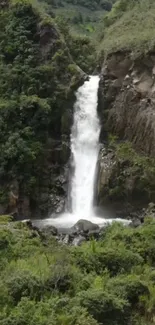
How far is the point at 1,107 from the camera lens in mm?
35656

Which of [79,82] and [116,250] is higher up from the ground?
[79,82]

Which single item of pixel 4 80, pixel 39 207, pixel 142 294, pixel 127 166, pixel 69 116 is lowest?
pixel 142 294

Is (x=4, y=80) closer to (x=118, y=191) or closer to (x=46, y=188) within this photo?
(x=46, y=188)

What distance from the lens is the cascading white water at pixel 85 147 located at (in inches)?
1350

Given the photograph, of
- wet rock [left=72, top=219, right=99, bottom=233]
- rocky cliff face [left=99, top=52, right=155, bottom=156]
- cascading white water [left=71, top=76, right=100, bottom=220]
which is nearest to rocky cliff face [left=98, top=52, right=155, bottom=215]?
rocky cliff face [left=99, top=52, right=155, bottom=156]

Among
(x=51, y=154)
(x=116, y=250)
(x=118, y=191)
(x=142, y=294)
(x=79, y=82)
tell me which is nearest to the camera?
(x=142, y=294)

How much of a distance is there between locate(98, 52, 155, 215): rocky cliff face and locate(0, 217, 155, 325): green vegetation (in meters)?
13.8

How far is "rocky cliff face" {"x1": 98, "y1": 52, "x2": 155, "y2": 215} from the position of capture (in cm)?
3378

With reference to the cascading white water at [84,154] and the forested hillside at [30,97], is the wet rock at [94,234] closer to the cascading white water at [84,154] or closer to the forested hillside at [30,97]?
the cascading white water at [84,154]

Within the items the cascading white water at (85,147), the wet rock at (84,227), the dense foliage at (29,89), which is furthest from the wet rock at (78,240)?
the dense foliage at (29,89)

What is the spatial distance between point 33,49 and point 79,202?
12.9 meters

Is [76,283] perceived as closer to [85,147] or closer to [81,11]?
[85,147]

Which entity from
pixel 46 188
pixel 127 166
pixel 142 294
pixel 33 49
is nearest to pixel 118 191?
pixel 127 166

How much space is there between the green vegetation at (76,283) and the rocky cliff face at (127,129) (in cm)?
1385
